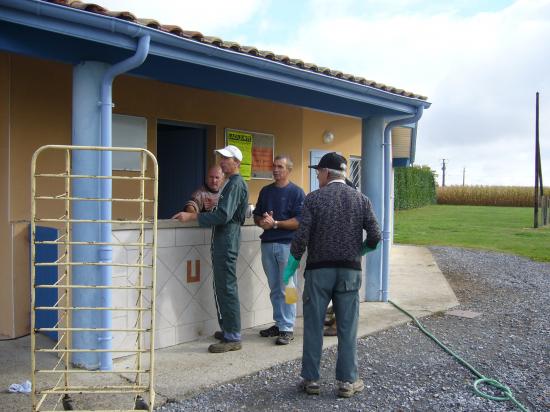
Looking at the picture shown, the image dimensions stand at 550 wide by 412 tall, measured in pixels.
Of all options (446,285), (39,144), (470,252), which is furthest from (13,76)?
(470,252)

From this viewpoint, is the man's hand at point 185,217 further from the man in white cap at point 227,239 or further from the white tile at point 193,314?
the white tile at point 193,314

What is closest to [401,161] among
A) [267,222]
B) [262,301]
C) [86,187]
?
[262,301]

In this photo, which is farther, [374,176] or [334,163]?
[374,176]

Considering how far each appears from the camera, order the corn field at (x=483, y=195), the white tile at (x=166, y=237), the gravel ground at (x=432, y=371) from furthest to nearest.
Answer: the corn field at (x=483, y=195), the white tile at (x=166, y=237), the gravel ground at (x=432, y=371)

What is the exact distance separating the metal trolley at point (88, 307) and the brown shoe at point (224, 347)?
59 centimetres

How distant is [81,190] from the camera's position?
15.0 ft

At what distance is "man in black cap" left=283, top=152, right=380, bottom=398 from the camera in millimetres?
4285

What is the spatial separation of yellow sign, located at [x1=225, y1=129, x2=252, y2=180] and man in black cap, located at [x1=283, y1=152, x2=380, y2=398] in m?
3.58

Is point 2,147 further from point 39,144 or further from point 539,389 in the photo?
point 539,389

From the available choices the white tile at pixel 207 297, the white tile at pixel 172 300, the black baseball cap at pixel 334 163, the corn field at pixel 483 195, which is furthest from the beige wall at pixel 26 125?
the corn field at pixel 483 195

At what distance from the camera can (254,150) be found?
820 cm

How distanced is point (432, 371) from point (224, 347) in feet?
6.14

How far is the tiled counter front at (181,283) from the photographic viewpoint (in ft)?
16.3

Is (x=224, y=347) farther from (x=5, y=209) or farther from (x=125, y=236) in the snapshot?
(x=5, y=209)
